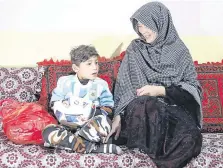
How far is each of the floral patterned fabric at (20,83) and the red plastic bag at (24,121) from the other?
253mm

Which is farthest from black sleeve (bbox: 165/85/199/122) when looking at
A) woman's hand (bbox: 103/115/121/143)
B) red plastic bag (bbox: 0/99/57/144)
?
red plastic bag (bbox: 0/99/57/144)

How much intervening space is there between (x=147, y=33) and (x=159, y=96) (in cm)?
44

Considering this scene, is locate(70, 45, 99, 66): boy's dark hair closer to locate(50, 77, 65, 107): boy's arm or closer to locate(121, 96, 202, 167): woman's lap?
locate(50, 77, 65, 107): boy's arm

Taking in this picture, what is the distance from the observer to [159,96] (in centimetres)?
299

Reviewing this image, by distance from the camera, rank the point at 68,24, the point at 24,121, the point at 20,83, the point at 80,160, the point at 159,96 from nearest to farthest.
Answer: the point at 80,160 < the point at 24,121 < the point at 159,96 < the point at 20,83 < the point at 68,24

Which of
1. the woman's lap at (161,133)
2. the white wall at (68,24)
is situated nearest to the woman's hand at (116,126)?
the woman's lap at (161,133)

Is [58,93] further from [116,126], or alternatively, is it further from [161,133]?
[161,133]

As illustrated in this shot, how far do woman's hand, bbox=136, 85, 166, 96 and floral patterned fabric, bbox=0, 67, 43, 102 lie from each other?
84 cm

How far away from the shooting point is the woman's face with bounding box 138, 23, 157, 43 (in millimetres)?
3088

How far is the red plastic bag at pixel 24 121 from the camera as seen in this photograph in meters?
2.83

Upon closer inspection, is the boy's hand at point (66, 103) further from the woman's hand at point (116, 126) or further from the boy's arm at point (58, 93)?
the woman's hand at point (116, 126)

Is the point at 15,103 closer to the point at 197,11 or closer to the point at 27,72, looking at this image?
the point at 27,72

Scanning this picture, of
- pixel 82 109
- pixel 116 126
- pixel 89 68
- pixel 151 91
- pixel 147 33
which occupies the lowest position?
pixel 116 126

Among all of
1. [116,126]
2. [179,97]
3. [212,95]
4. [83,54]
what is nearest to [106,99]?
[116,126]
